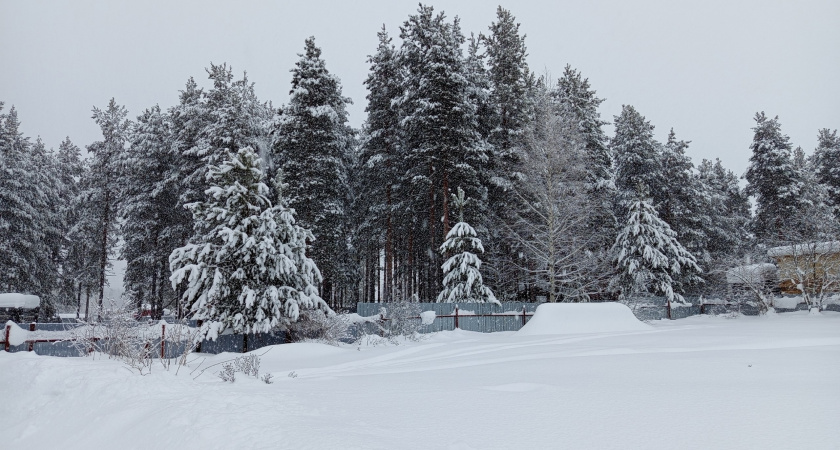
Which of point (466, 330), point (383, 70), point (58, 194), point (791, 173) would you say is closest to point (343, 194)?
point (383, 70)

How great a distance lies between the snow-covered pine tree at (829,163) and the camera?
37.8m

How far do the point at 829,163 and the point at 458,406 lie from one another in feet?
157

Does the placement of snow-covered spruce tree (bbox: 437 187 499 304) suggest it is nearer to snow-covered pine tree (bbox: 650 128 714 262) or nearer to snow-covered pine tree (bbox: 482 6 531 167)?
snow-covered pine tree (bbox: 482 6 531 167)

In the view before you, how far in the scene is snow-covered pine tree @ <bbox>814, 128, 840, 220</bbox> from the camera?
3778 centimetres

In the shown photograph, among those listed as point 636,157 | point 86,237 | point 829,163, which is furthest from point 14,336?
point 829,163

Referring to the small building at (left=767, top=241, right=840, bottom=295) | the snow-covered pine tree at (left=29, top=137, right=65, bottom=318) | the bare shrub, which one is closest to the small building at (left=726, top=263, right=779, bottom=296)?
the small building at (left=767, top=241, right=840, bottom=295)

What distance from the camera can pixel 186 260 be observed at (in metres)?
15.1

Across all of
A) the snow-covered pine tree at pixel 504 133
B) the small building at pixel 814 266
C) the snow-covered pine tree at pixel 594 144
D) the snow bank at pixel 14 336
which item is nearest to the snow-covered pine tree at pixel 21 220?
the snow bank at pixel 14 336

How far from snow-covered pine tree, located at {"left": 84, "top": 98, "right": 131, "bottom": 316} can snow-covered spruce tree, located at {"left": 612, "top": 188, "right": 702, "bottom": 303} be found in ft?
109

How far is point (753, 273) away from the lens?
27.0 meters

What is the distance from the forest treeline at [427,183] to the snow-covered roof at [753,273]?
0.67 m

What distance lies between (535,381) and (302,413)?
11.2 ft

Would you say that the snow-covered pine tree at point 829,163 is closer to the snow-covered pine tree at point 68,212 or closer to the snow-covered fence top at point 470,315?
the snow-covered fence top at point 470,315

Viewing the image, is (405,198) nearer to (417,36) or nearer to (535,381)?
(417,36)
